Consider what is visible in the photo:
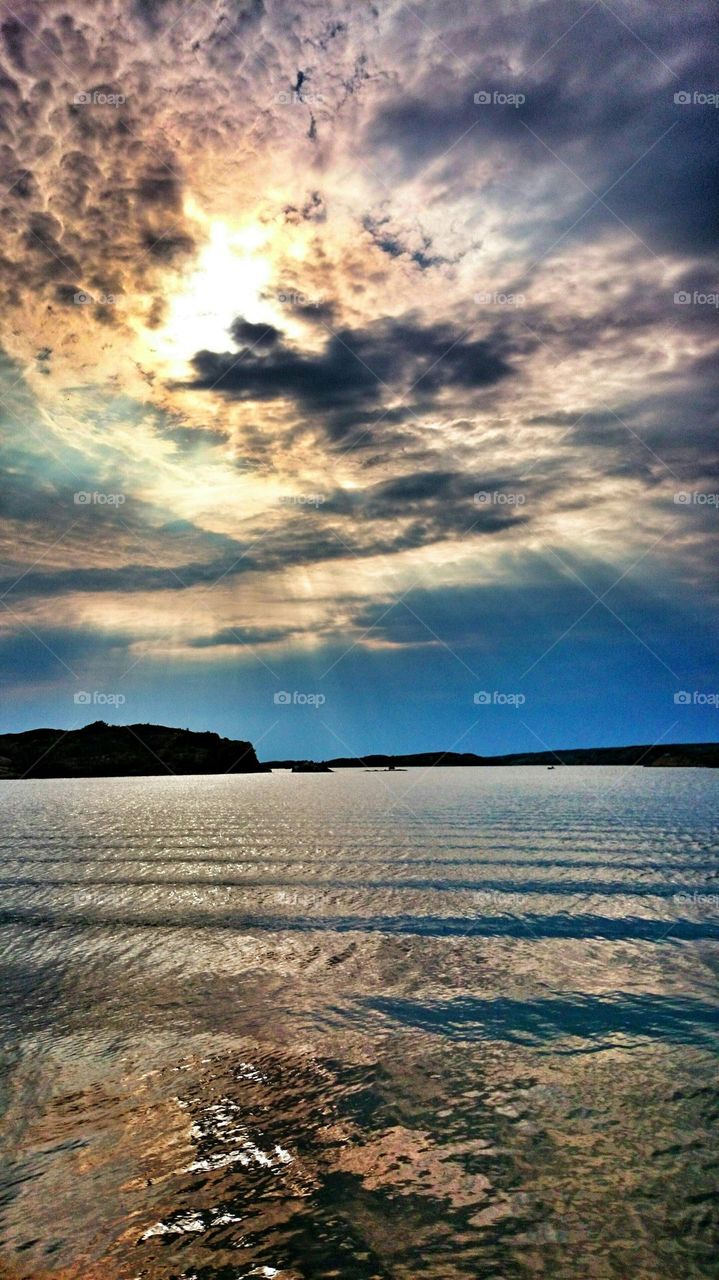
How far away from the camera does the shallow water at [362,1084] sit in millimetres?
10031

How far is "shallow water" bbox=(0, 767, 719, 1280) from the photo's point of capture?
1003 cm

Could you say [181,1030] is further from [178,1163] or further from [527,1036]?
[527,1036]

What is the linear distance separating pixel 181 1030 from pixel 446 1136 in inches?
329

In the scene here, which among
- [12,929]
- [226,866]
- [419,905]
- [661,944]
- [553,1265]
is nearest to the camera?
[553,1265]

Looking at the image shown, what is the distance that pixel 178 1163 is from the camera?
11.9m

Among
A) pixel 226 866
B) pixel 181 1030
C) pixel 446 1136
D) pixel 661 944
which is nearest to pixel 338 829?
pixel 226 866

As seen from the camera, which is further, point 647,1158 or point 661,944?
point 661,944
